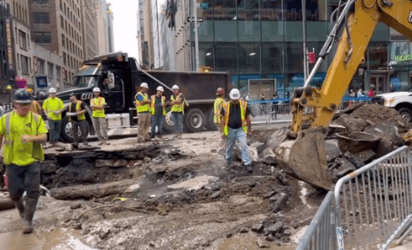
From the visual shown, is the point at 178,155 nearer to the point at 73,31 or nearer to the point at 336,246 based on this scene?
the point at 336,246

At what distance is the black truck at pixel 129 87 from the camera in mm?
14844

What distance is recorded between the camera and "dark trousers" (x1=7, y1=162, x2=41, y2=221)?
5.46 meters

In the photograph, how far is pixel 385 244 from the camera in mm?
4027

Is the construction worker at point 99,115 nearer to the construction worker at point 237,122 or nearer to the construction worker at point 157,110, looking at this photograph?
the construction worker at point 157,110

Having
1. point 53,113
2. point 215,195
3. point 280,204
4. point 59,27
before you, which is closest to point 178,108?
point 53,113

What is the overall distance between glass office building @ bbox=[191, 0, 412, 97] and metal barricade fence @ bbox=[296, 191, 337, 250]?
25558mm

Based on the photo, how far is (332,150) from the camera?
7.36 meters

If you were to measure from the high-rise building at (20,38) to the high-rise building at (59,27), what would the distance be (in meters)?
6.11

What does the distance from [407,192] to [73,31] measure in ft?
241

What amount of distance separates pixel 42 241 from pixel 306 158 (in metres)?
3.80

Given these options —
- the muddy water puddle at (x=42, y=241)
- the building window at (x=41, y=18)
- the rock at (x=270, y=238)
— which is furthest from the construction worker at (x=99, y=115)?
the building window at (x=41, y=18)

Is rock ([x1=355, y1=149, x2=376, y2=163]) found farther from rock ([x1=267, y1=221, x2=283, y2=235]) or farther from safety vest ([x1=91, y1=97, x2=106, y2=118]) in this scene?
safety vest ([x1=91, y1=97, x2=106, y2=118])

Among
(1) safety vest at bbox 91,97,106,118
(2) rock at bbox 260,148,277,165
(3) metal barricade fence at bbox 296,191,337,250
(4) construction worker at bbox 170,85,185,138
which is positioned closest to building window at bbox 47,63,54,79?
(1) safety vest at bbox 91,97,106,118

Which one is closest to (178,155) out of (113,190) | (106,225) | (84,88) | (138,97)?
(113,190)
